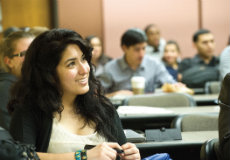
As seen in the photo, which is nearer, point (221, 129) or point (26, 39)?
point (221, 129)

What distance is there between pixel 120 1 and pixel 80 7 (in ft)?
2.41

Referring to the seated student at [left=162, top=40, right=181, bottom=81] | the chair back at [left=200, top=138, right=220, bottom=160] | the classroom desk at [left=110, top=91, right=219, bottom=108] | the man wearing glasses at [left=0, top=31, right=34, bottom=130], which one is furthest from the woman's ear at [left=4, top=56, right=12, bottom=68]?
the seated student at [left=162, top=40, right=181, bottom=81]

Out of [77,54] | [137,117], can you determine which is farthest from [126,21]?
[77,54]

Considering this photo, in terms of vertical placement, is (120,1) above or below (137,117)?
above

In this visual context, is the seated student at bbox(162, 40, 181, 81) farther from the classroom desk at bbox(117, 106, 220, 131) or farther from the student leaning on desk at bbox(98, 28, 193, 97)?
the classroom desk at bbox(117, 106, 220, 131)

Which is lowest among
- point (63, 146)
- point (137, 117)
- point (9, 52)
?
point (137, 117)

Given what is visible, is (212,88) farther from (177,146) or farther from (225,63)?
(177,146)

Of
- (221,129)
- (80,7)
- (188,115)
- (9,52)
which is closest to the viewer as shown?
(221,129)

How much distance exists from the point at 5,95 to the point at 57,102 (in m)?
0.78

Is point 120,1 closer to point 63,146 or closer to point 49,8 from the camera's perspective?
point 49,8

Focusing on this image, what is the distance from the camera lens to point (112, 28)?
8.05 meters

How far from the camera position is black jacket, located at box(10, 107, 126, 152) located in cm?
208

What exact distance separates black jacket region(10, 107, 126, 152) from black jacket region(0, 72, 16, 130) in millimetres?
616

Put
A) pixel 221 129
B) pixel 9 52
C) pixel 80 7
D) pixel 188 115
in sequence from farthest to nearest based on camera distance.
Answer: pixel 80 7 → pixel 9 52 → pixel 188 115 → pixel 221 129
